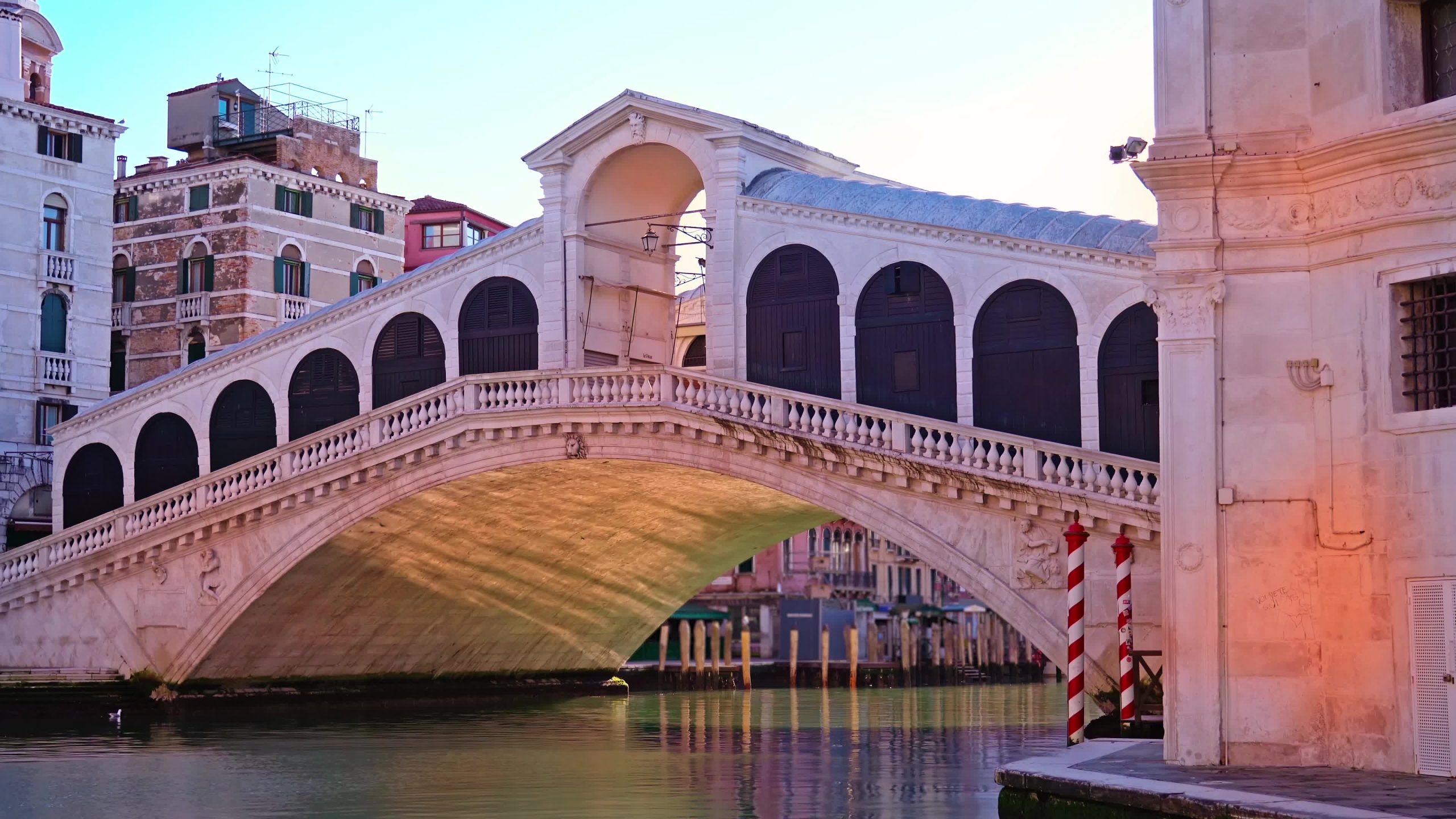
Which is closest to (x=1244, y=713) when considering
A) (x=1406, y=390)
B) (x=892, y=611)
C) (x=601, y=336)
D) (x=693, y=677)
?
(x=1406, y=390)

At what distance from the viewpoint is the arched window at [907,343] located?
27562 mm

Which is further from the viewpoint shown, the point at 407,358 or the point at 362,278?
the point at 362,278

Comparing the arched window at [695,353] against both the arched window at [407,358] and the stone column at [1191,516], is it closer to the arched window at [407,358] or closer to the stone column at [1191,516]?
the arched window at [407,358]

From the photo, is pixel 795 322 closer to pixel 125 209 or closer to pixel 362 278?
pixel 362 278

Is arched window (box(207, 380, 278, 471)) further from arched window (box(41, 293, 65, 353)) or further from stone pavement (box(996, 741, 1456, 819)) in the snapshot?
stone pavement (box(996, 741, 1456, 819))

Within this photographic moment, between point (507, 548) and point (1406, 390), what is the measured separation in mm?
23724

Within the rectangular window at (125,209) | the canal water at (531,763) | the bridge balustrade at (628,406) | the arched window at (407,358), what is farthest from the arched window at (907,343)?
the rectangular window at (125,209)

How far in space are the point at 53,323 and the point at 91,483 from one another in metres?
4.40

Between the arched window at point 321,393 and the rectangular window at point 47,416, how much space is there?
22.0 feet

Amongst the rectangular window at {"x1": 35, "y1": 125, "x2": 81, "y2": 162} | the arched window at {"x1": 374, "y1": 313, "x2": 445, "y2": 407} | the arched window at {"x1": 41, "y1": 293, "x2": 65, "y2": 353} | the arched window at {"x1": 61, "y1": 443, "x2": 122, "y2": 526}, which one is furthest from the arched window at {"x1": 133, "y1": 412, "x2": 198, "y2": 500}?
the rectangular window at {"x1": 35, "y1": 125, "x2": 81, "y2": 162}

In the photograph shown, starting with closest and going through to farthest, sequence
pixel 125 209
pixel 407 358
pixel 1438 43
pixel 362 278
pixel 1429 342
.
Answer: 1. pixel 1429 342
2. pixel 1438 43
3. pixel 407 358
4. pixel 125 209
5. pixel 362 278

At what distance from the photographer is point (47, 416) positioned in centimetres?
3844

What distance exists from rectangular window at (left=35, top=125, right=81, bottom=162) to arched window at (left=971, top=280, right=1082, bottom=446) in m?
21.2

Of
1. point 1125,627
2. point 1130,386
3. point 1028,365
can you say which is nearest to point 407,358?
point 1028,365
